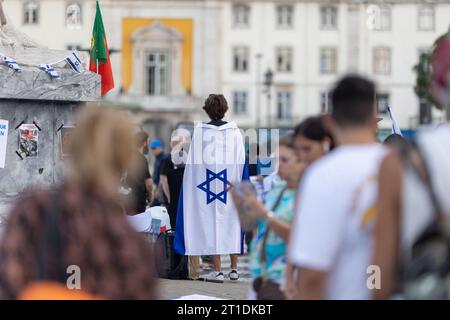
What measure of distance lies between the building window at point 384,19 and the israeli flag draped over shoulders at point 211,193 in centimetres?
6222

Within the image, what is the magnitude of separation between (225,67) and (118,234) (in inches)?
2707

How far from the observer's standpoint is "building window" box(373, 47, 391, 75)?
7350 cm

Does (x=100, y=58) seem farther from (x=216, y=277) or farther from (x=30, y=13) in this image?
(x=30, y=13)

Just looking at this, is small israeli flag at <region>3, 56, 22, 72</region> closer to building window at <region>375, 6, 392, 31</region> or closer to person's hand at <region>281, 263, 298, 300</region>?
person's hand at <region>281, 263, 298, 300</region>

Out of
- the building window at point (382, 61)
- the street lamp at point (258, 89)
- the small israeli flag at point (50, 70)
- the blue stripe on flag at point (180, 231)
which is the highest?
the building window at point (382, 61)

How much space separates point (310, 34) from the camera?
2906 inches

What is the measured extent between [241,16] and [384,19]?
9.20 meters

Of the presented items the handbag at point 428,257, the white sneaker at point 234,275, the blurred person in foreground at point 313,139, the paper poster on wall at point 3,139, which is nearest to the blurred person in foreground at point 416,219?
the handbag at point 428,257

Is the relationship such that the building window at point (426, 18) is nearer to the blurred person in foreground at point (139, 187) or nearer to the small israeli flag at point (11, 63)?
the blurred person in foreground at point (139, 187)

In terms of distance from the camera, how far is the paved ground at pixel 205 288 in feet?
32.4

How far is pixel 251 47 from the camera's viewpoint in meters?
73.2

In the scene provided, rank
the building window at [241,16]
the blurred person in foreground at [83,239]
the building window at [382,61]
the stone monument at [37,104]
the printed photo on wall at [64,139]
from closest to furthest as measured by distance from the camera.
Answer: the blurred person in foreground at [83,239]
the stone monument at [37,104]
the printed photo on wall at [64,139]
the building window at [241,16]
the building window at [382,61]

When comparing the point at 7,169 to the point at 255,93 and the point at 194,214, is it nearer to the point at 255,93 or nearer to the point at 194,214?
the point at 194,214
